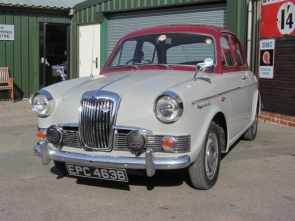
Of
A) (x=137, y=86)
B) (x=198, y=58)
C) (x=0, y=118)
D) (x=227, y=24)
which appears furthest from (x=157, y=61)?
(x=0, y=118)

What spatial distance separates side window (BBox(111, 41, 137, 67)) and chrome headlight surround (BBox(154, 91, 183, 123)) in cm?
180

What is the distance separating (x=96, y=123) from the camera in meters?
4.30

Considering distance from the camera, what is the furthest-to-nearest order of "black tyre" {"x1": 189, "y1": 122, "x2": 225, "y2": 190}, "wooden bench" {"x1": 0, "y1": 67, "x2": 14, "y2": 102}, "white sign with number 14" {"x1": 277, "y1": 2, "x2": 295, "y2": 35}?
"wooden bench" {"x1": 0, "y1": 67, "x2": 14, "y2": 102} < "white sign with number 14" {"x1": 277, "y1": 2, "x2": 295, "y2": 35} < "black tyre" {"x1": 189, "y1": 122, "x2": 225, "y2": 190}

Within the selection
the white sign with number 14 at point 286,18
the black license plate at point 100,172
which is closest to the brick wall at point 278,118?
the white sign with number 14 at point 286,18

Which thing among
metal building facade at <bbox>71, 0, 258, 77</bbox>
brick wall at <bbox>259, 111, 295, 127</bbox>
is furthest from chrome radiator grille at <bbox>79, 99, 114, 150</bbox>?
metal building facade at <bbox>71, 0, 258, 77</bbox>

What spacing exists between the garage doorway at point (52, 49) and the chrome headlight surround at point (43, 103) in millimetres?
9145

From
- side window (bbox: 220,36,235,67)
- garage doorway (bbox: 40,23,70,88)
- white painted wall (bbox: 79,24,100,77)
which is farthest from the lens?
garage doorway (bbox: 40,23,70,88)

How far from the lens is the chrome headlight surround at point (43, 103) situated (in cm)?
463

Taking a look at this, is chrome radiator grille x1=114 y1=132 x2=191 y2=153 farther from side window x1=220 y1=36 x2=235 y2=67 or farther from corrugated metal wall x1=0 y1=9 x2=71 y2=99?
corrugated metal wall x1=0 y1=9 x2=71 y2=99

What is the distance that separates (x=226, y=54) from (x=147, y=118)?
208 centimetres

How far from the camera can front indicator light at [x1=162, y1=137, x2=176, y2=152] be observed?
414 cm

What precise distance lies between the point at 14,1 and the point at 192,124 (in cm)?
1028

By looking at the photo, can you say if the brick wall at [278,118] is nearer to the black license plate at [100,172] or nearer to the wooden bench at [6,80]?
the black license plate at [100,172]

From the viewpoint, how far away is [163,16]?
37.7 feet
